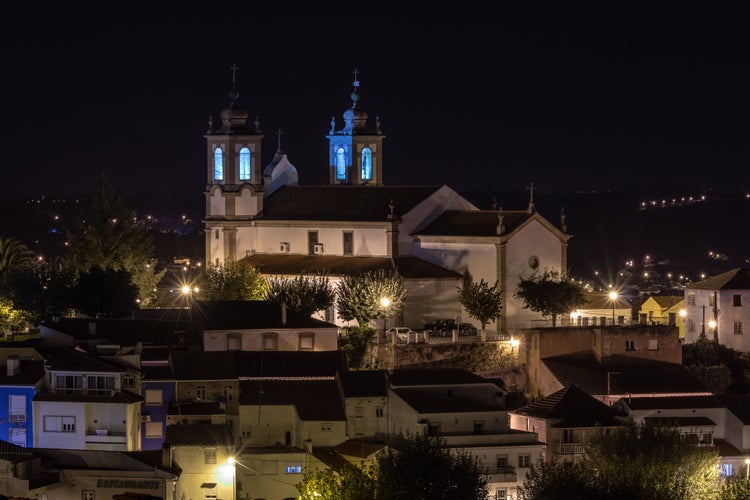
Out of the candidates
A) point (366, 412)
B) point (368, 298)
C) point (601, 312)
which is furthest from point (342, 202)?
point (366, 412)

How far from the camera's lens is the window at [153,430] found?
200 feet

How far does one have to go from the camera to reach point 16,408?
60594 mm

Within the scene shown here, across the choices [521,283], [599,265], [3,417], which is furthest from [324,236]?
[599,265]

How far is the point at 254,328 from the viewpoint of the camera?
228 ft

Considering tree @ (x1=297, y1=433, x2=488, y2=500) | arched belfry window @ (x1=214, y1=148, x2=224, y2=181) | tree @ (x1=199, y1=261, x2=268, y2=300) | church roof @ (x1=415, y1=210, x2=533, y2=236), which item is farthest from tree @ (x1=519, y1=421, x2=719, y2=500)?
arched belfry window @ (x1=214, y1=148, x2=224, y2=181)

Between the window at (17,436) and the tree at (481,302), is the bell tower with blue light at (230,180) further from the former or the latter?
the window at (17,436)

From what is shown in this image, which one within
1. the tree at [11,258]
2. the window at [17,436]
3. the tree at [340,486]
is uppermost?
the tree at [11,258]

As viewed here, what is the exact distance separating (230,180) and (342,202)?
5.53m

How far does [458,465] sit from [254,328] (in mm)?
13640

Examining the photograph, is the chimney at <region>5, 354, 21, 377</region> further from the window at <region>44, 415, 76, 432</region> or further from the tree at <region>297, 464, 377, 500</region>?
the tree at <region>297, 464, 377, 500</region>

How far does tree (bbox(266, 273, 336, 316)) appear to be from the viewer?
245 feet

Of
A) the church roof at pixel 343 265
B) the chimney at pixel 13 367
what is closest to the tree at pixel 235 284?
the church roof at pixel 343 265

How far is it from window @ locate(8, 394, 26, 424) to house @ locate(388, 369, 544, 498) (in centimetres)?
1108

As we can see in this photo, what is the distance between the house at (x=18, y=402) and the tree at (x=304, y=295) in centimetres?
1416
